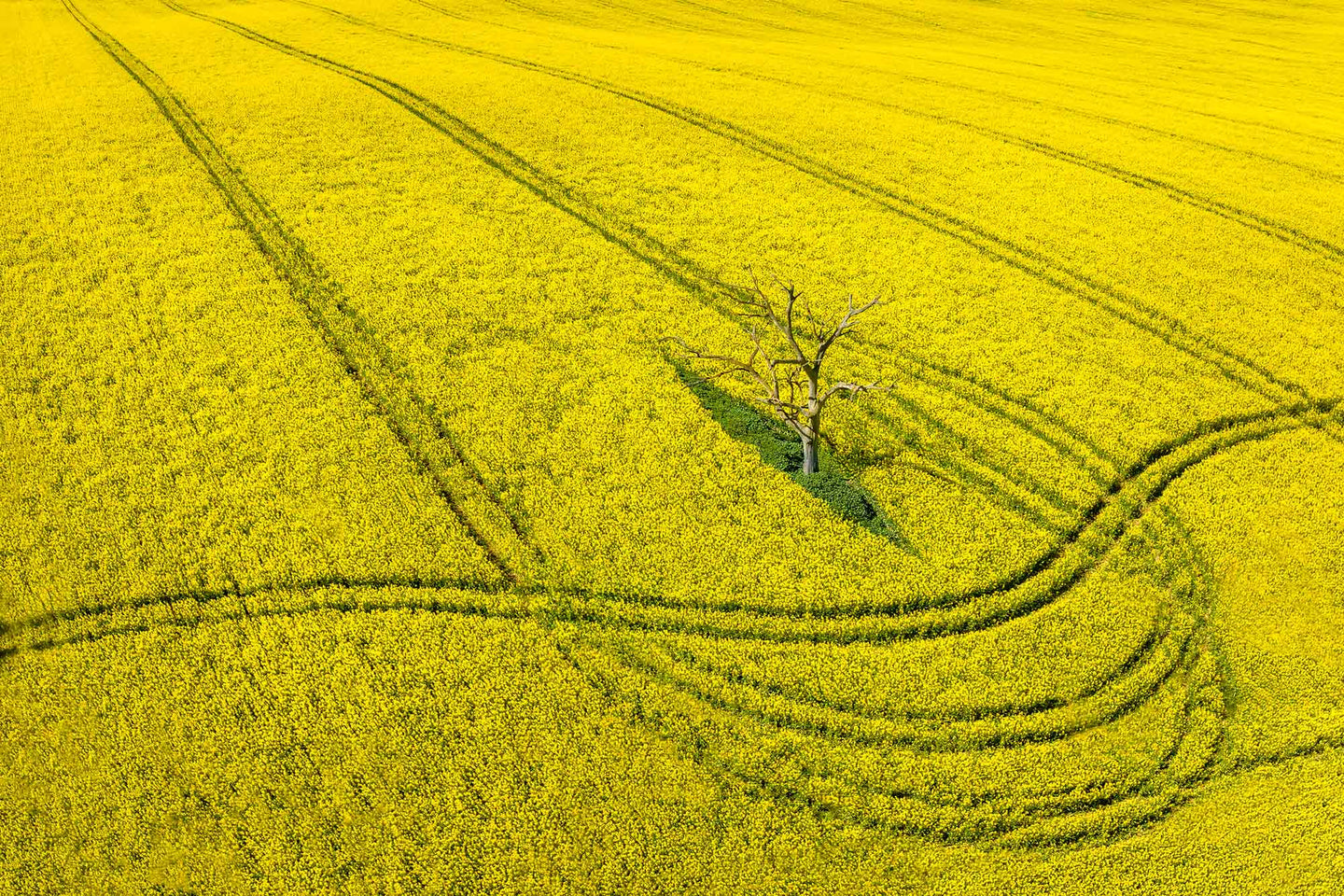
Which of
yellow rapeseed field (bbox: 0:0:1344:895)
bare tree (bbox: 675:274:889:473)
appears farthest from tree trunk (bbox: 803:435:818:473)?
yellow rapeseed field (bbox: 0:0:1344:895)

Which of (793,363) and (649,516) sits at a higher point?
(793,363)

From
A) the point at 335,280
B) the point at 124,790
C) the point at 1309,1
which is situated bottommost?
the point at 124,790

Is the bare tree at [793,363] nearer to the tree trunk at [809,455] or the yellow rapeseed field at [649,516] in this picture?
the tree trunk at [809,455]

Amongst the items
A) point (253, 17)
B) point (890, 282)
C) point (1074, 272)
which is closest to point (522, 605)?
point (890, 282)

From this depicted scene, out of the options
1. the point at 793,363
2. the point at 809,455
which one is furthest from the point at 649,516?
the point at 793,363

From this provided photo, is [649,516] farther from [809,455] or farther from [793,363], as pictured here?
[793,363]

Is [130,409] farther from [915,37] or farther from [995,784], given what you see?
[915,37]

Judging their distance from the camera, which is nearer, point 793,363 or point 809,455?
point 793,363
